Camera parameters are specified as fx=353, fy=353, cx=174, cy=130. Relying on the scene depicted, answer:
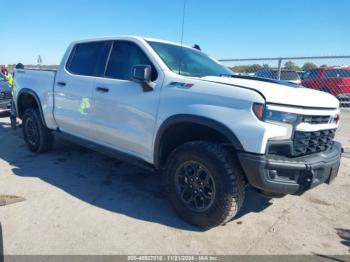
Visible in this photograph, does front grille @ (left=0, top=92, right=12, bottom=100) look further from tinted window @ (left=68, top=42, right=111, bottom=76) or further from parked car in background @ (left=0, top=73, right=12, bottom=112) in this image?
tinted window @ (left=68, top=42, right=111, bottom=76)

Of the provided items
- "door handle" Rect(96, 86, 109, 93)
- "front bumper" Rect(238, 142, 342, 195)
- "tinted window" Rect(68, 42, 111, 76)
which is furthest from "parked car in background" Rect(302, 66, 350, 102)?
"front bumper" Rect(238, 142, 342, 195)

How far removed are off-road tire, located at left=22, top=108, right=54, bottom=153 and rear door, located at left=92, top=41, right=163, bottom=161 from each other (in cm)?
169

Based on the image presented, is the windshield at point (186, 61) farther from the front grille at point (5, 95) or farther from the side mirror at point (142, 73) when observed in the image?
the front grille at point (5, 95)

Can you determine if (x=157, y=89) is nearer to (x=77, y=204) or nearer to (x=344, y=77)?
(x=77, y=204)

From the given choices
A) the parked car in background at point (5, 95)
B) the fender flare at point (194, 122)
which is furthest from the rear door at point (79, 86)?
the parked car in background at point (5, 95)

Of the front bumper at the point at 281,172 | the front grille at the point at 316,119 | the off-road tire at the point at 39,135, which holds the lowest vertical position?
the off-road tire at the point at 39,135

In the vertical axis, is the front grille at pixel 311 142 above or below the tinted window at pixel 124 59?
below

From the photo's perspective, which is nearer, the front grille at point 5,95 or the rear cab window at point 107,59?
the rear cab window at point 107,59

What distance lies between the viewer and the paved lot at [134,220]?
10.7 feet

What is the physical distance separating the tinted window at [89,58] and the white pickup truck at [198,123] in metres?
0.02

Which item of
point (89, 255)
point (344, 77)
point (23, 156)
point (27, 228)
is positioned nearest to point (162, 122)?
point (89, 255)

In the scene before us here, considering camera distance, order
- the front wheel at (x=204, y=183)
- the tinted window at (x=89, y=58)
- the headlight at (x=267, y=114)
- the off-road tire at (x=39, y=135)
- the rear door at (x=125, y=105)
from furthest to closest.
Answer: the off-road tire at (x=39, y=135), the tinted window at (x=89, y=58), the rear door at (x=125, y=105), the front wheel at (x=204, y=183), the headlight at (x=267, y=114)

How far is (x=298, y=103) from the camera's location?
125 inches

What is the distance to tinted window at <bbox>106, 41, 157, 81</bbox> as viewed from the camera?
4230 mm
